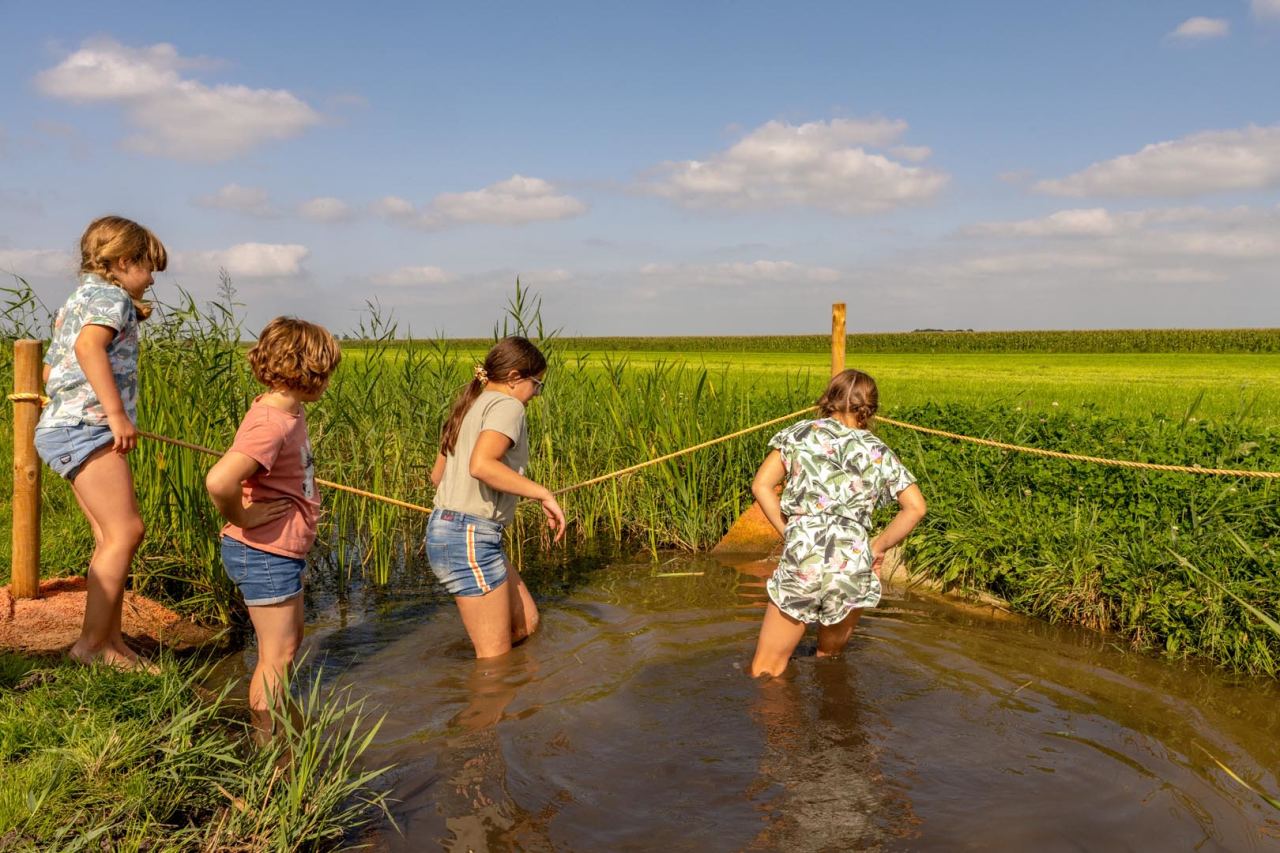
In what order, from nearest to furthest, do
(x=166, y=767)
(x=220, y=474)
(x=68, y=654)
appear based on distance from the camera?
1. (x=166, y=767)
2. (x=220, y=474)
3. (x=68, y=654)

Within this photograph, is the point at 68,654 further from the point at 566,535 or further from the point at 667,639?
the point at 566,535

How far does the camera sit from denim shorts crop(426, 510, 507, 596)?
14.7 ft

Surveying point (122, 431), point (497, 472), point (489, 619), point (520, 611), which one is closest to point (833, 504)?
point (497, 472)

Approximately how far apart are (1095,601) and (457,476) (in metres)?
3.85

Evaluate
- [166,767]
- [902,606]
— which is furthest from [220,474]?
[902,606]

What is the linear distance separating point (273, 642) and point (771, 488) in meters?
2.26

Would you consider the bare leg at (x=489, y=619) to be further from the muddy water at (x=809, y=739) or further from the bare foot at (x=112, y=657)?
the bare foot at (x=112, y=657)

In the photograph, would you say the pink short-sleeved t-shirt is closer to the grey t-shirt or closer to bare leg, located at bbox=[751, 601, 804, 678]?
the grey t-shirt

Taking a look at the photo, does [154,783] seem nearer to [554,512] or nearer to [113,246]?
[554,512]

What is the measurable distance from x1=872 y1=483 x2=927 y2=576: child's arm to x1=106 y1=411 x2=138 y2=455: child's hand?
10.9ft

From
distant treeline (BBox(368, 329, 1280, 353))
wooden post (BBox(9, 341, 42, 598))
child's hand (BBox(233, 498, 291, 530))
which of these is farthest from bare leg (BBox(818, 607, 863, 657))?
distant treeline (BBox(368, 329, 1280, 353))

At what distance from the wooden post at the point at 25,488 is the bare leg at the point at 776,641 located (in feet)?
12.9

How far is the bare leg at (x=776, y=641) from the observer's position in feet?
14.1

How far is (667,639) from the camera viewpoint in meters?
5.47
